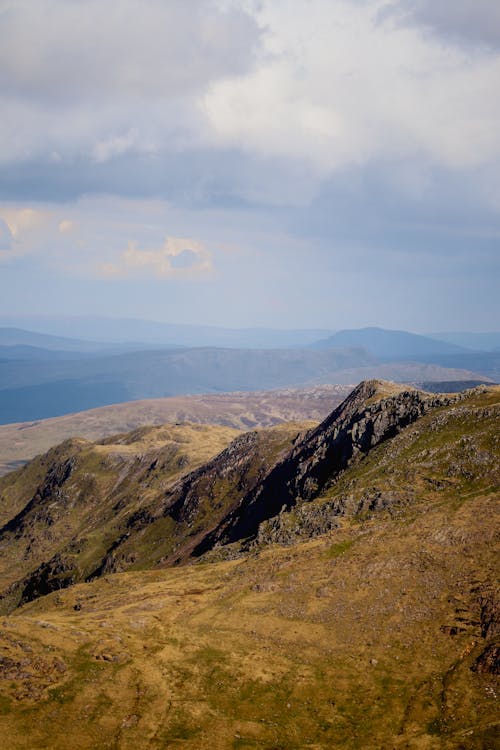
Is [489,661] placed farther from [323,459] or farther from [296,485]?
[323,459]

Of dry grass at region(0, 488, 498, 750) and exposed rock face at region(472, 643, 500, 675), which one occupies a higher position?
exposed rock face at region(472, 643, 500, 675)

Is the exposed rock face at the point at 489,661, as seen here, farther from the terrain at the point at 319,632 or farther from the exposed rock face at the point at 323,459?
Result: the exposed rock face at the point at 323,459

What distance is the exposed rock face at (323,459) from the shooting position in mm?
133750

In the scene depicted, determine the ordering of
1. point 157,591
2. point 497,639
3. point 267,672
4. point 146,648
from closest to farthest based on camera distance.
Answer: point 497,639, point 267,672, point 146,648, point 157,591

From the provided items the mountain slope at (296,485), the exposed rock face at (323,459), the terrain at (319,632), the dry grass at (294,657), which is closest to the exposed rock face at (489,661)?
the terrain at (319,632)

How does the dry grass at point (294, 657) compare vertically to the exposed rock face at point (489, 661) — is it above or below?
below

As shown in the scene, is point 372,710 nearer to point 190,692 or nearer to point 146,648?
point 190,692

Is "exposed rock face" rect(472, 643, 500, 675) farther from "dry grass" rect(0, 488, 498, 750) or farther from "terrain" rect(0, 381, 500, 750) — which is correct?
"dry grass" rect(0, 488, 498, 750)

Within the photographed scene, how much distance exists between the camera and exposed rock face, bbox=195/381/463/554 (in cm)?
13375

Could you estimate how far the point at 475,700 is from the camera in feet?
163

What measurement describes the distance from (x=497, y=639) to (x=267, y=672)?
29109 millimetres

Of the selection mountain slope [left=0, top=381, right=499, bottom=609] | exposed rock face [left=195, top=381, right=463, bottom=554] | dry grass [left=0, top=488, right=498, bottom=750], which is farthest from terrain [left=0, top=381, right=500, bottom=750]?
exposed rock face [left=195, top=381, right=463, bottom=554]

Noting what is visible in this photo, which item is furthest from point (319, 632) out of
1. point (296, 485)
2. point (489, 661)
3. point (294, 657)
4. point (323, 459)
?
point (323, 459)

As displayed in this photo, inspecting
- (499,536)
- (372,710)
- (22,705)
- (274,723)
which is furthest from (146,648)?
(499,536)
